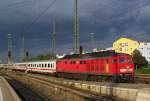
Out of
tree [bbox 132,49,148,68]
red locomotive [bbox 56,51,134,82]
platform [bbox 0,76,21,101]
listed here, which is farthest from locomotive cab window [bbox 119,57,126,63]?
tree [bbox 132,49,148,68]

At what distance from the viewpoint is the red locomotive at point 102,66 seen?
125 ft

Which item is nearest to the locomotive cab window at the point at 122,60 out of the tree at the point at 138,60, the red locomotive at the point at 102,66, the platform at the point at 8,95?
the red locomotive at the point at 102,66

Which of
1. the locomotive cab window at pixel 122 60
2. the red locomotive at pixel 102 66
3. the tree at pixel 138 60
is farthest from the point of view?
the tree at pixel 138 60

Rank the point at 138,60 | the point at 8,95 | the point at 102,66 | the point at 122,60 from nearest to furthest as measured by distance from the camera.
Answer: the point at 8,95 → the point at 122,60 → the point at 102,66 → the point at 138,60

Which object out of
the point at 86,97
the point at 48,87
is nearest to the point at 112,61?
the point at 48,87

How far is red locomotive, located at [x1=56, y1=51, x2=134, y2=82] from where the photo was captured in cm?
3800

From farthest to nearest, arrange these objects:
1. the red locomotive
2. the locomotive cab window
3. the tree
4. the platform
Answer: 1. the tree
2. the locomotive cab window
3. the red locomotive
4. the platform

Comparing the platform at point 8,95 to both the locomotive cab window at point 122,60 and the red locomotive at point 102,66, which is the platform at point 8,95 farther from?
the locomotive cab window at point 122,60

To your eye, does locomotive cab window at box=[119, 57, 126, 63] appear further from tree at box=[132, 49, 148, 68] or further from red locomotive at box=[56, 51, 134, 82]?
tree at box=[132, 49, 148, 68]

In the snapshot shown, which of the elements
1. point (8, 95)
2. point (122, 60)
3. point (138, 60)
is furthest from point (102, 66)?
point (138, 60)

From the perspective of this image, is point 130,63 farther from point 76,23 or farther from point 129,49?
point 129,49

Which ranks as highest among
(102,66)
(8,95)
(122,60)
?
(122,60)

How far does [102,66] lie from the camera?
40500 millimetres

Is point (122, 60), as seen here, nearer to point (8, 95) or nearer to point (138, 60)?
point (8, 95)
